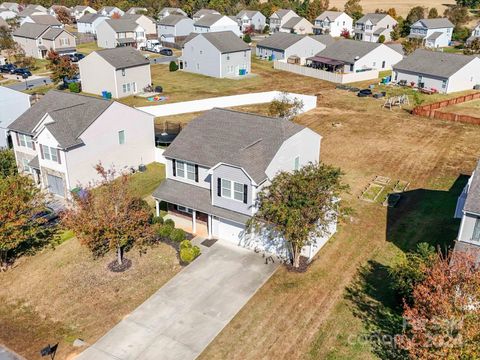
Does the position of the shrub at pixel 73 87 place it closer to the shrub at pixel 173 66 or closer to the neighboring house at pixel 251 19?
the shrub at pixel 173 66

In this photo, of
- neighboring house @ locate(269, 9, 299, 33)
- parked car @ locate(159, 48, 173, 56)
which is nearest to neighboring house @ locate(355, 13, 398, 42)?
neighboring house @ locate(269, 9, 299, 33)

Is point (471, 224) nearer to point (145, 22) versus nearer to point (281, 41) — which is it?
point (281, 41)

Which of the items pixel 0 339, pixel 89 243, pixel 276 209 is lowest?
pixel 0 339

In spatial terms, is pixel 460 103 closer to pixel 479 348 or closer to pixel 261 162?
pixel 261 162

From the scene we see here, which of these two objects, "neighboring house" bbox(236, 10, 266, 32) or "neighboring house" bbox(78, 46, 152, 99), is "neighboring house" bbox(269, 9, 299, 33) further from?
"neighboring house" bbox(78, 46, 152, 99)

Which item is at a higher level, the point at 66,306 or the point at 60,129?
the point at 60,129

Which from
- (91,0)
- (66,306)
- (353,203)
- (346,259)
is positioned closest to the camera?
(66,306)

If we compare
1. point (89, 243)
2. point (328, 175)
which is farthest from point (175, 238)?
point (328, 175)
